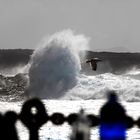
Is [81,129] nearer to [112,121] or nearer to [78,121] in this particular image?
[78,121]

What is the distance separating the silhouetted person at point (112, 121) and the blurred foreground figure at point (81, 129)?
0.24 ft

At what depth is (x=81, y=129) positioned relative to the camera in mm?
2918

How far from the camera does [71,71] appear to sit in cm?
9269

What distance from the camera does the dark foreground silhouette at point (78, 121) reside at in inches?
116

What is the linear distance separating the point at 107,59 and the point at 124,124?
12198cm

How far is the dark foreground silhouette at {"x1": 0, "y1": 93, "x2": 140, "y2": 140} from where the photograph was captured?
9.71ft

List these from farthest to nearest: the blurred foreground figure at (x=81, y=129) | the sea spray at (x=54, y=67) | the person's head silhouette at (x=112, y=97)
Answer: the sea spray at (x=54, y=67) → the person's head silhouette at (x=112, y=97) → the blurred foreground figure at (x=81, y=129)

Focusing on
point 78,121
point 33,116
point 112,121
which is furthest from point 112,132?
point 33,116

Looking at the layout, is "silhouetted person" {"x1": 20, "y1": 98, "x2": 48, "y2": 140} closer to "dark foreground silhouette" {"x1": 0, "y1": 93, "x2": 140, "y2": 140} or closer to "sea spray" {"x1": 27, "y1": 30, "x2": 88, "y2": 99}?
"dark foreground silhouette" {"x1": 0, "y1": 93, "x2": 140, "y2": 140}

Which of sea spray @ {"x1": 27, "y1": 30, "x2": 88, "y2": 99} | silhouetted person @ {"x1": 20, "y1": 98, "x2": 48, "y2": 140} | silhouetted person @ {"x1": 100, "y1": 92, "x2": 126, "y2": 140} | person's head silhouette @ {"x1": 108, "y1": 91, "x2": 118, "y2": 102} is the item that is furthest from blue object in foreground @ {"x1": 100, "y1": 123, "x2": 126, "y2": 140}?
sea spray @ {"x1": 27, "y1": 30, "x2": 88, "y2": 99}

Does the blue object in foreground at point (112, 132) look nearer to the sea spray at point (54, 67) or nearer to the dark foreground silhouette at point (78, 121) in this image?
the dark foreground silhouette at point (78, 121)

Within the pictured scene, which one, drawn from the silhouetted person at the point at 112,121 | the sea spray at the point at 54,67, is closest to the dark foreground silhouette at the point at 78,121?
the silhouetted person at the point at 112,121

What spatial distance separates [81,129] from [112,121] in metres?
0.17

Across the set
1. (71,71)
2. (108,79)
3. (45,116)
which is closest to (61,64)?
(71,71)
